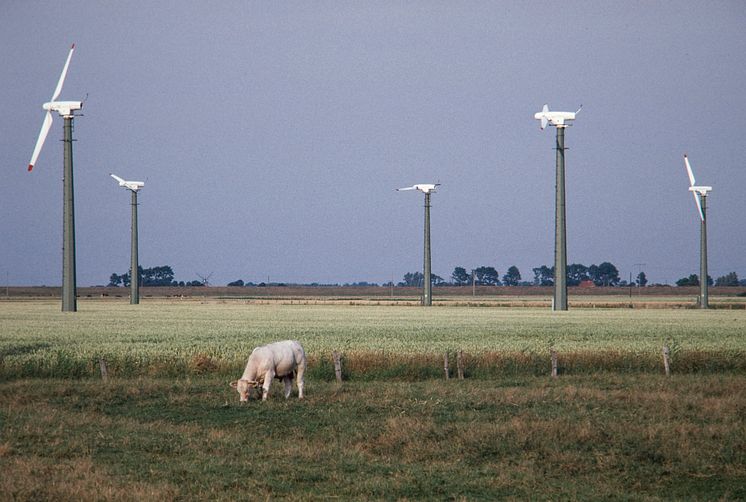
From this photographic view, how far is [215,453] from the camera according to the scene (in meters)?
18.0

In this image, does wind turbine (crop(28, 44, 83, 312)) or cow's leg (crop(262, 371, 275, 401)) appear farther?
wind turbine (crop(28, 44, 83, 312))

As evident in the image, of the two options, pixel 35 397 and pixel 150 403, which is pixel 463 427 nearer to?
pixel 150 403

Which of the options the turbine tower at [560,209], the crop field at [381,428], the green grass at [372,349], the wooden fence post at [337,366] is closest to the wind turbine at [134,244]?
the turbine tower at [560,209]

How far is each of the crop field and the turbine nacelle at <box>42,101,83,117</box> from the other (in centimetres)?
4894

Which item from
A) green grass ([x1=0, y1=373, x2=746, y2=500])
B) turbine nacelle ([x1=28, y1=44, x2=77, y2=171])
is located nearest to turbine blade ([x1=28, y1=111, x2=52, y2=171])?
turbine nacelle ([x1=28, y1=44, x2=77, y2=171])

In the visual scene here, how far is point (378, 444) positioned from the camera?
18.9 meters

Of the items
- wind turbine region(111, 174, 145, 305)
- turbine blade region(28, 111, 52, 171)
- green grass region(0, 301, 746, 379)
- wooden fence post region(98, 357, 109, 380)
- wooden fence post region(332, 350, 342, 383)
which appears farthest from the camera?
wind turbine region(111, 174, 145, 305)

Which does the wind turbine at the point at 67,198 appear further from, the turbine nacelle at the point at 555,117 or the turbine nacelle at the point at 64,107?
the turbine nacelle at the point at 555,117

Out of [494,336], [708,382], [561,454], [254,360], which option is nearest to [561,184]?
[494,336]

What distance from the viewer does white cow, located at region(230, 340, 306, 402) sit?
25.2 metres

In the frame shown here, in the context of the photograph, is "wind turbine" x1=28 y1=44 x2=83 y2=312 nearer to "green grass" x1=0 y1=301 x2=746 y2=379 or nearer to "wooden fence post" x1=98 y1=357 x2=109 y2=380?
"green grass" x1=0 y1=301 x2=746 y2=379

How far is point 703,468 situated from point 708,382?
12636mm

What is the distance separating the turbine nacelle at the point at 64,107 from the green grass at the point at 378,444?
Result: 5929 cm

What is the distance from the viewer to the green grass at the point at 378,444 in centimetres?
1542
